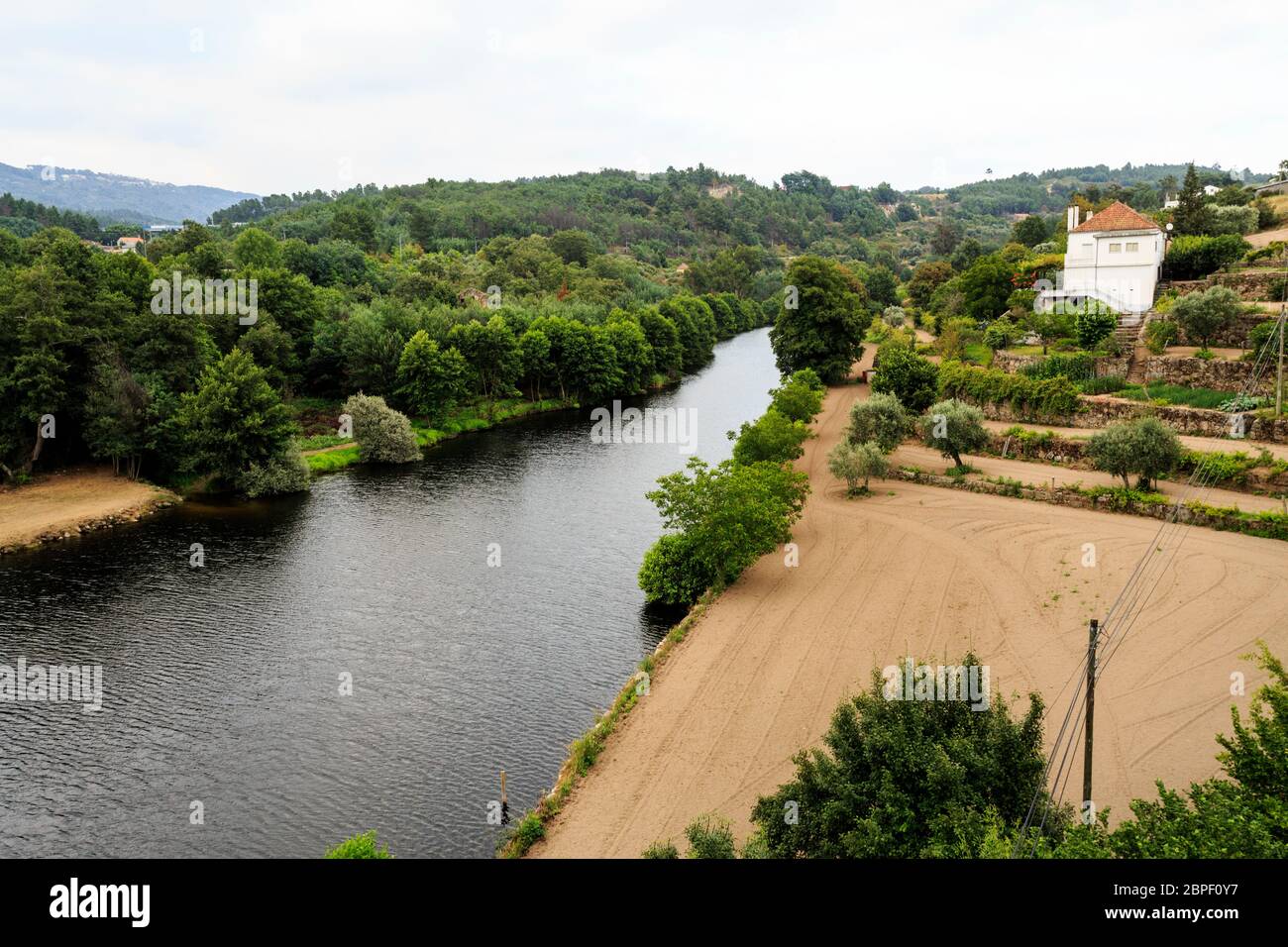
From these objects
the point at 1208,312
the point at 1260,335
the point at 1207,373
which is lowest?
the point at 1207,373

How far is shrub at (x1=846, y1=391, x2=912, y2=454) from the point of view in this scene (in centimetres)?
4853

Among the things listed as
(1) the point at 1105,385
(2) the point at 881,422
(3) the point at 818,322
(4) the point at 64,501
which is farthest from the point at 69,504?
(1) the point at 1105,385

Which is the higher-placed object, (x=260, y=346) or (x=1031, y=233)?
(x=1031, y=233)

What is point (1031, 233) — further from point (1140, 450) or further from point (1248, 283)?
point (1140, 450)

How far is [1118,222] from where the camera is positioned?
2354 inches

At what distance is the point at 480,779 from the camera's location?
76.5 ft

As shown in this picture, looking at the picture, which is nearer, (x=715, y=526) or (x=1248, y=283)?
(x=715, y=526)

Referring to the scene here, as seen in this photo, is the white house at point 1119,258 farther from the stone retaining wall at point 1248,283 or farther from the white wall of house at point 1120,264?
the stone retaining wall at point 1248,283

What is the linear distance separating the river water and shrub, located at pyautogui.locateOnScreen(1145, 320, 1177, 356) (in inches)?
1277

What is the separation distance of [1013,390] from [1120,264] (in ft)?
50.9
